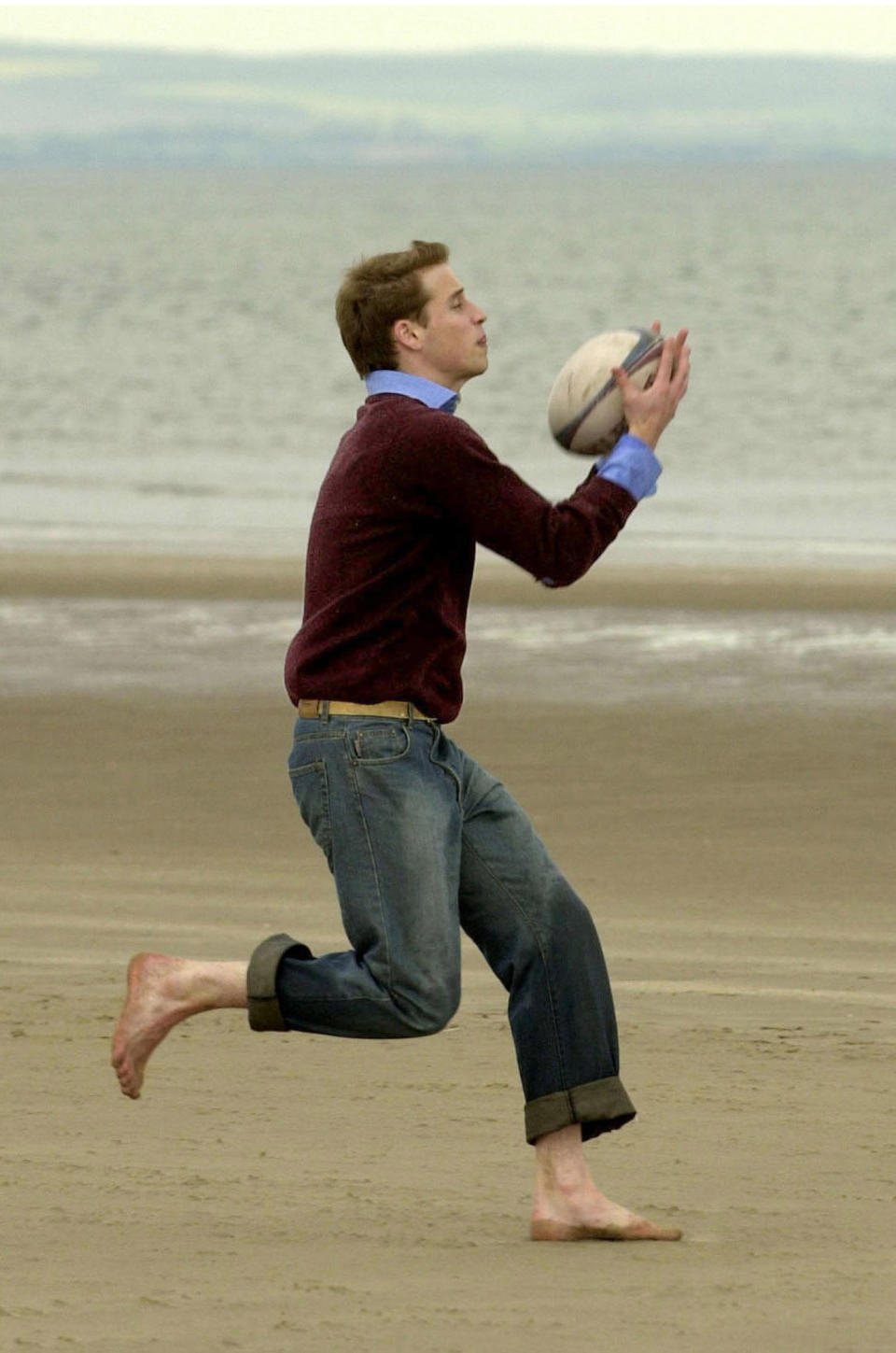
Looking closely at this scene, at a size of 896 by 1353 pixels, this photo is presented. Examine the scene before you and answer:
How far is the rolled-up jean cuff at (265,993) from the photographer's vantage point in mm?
4766

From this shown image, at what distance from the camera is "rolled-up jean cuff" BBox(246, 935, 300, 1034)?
4766mm

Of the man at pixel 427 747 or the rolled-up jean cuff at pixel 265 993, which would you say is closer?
the man at pixel 427 747

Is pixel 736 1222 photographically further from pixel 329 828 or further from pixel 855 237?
pixel 855 237

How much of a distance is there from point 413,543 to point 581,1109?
1125 millimetres

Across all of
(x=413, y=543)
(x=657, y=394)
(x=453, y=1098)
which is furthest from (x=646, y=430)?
(x=453, y=1098)

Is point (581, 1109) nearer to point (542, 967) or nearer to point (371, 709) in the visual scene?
point (542, 967)

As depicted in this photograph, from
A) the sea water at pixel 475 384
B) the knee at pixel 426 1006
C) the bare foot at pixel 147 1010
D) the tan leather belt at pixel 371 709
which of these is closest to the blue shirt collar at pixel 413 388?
the tan leather belt at pixel 371 709

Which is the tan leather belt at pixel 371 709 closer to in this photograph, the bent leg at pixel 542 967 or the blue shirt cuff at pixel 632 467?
the bent leg at pixel 542 967

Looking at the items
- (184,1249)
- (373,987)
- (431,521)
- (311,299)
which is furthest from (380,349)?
(311,299)

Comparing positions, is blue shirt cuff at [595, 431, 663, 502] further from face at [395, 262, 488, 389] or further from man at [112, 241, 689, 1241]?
Result: face at [395, 262, 488, 389]

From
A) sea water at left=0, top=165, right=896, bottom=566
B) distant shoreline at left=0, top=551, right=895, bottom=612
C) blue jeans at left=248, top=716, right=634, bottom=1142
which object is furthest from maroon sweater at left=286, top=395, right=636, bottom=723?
sea water at left=0, top=165, right=896, bottom=566

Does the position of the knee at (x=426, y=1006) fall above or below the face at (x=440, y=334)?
below

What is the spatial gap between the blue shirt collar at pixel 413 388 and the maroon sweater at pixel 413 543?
7 centimetres

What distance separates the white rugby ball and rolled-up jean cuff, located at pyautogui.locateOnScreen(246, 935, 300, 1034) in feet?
3.93
